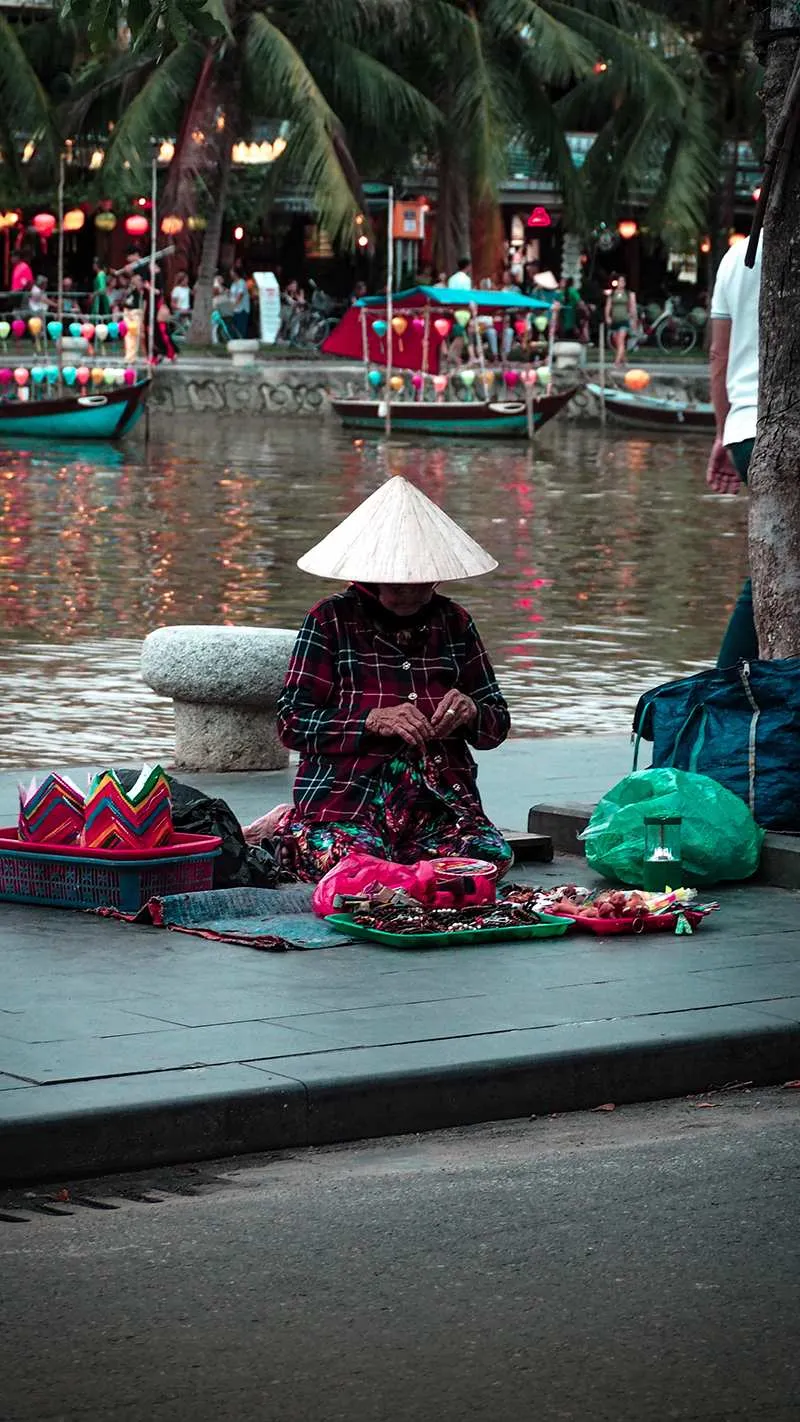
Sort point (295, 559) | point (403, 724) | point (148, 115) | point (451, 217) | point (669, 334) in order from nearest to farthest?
point (403, 724) → point (295, 559) → point (148, 115) → point (451, 217) → point (669, 334)

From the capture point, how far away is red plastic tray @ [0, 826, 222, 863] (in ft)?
22.1

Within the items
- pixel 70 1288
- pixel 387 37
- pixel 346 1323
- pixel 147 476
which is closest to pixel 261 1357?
pixel 346 1323

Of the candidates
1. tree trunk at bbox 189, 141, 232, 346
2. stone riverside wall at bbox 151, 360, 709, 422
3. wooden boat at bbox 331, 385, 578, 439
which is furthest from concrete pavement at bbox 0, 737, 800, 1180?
tree trunk at bbox 189, 141, 232, 346

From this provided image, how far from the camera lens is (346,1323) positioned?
13.0 ft

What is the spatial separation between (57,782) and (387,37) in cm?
4175

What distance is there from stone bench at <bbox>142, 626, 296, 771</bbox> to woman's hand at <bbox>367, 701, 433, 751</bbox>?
226 centimetres

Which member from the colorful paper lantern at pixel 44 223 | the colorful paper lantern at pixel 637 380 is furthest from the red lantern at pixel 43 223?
the colorful paper lantern at pixel 637 380

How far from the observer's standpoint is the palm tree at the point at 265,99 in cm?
4316

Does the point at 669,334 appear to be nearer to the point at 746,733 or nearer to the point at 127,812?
the point at 746,733

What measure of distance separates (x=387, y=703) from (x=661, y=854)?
923 mm

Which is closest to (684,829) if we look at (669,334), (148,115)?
(148,115)

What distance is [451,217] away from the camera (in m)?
48.7

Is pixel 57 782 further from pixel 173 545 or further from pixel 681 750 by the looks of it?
pixel 173 545

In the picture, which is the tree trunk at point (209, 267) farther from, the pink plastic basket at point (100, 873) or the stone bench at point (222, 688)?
the pink plastic basket at point (100, 873)
